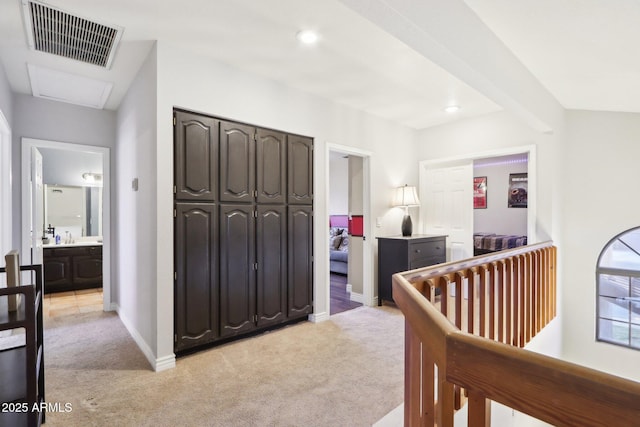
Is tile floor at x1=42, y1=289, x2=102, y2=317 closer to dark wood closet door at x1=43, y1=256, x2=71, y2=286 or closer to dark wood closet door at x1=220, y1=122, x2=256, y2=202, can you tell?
dark wood closet door at x1=43, y1=256, x2=71, y2=286

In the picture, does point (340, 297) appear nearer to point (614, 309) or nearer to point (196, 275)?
point (196, 275)

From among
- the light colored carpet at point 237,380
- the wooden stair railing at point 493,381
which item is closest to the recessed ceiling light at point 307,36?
the wooden stair railing at point 493,381

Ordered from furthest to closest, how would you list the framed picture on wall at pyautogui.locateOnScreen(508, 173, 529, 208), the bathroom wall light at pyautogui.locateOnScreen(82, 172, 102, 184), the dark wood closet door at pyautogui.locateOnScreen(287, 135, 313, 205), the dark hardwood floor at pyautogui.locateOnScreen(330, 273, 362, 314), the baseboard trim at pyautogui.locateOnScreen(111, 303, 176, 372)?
the framed picture on wall at pyautogui.locateOnScreen(508, 173, 529, 208), the bathroom wall light at pyautogui.locateOnScreen(82, 172, 102, 184), the dark hardwood floor at pyautogui.locateOnScreen(330, 273, 362, 314), the dark wood closet door at pyautogui.locateOnScreen(287, 135, 313, 205), the baseboard trim at pyautogui.locateOnScreen(111, 303, 176, 372)

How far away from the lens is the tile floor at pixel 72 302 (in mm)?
4074

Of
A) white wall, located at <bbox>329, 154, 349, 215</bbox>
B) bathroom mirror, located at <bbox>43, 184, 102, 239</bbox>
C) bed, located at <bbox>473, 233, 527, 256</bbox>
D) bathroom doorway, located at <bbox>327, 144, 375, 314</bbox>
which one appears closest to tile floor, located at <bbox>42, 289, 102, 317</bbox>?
bathroom mirror, located at <bbox>43, 184, 102, 239</bbox>

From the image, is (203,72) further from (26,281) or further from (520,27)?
(26,281)

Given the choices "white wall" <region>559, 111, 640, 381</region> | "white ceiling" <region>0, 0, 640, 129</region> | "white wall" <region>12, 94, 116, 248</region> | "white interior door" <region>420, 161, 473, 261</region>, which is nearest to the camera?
"white ceiling" <region>0, 0, 640, 129</region>

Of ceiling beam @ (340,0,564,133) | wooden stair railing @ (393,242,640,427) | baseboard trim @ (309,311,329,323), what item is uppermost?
ceiling beam @ (340,0,564,133)

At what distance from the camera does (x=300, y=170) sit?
3518 millimetres

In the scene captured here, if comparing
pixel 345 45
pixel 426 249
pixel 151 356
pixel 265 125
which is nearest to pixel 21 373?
pixel 151 356

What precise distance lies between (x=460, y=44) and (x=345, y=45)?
92 centimetres

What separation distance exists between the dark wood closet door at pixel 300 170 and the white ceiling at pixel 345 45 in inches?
23.2

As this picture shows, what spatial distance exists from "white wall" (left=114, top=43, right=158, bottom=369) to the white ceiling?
32 centimetres

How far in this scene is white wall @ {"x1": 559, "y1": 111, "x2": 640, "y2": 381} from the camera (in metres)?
3.70
